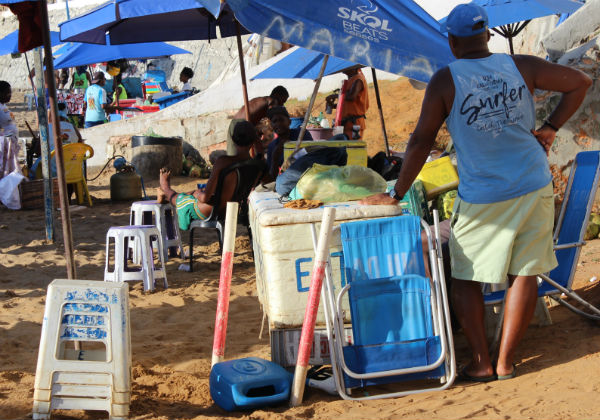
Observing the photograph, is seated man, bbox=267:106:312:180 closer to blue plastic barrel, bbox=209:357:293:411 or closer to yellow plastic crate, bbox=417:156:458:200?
yellow plastic crate, bbox=417:156:458:200

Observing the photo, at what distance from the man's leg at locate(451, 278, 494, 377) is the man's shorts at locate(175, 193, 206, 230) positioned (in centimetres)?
340

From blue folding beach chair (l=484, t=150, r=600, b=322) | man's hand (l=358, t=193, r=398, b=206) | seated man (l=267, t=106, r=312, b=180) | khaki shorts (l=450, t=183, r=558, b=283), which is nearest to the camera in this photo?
khaki shorts (l=450, t=183, r=558, b=283)

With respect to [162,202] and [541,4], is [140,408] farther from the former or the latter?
[541,4]

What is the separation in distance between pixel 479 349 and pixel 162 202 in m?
4.23

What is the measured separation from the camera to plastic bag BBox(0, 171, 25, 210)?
983 cm

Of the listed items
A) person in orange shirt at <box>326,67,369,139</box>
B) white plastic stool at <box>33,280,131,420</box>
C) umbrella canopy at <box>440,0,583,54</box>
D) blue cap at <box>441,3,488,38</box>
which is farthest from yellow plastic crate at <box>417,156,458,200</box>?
person in orange shirt at <box>326,67,369,139</box>

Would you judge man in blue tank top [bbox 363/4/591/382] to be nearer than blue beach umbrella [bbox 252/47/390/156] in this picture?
Yes

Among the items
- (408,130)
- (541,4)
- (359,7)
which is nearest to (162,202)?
(359,7)

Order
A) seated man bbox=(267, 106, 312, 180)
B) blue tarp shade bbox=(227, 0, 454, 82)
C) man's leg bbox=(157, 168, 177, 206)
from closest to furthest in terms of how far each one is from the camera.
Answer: blue tarp shade bbox=(227, 0, 454, 82)
man's leg bbox=(157, 168, 177, 206)
seated man bbox=(267, 106, 312, 180)

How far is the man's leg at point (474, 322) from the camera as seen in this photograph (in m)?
3.53

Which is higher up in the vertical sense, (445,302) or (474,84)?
(474,84)

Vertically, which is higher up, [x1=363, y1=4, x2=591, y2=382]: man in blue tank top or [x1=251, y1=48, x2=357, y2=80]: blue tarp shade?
[x1=251, y1=48, x2=357, y2=80]: blue tarp shade

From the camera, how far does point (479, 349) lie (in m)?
3.53

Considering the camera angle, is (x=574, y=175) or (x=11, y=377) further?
(x=574, y=175)
